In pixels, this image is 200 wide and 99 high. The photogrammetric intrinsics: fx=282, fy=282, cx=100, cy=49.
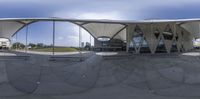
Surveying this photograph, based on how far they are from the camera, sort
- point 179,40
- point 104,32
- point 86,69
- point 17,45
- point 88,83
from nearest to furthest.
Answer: point 88,83
point 86,69
point 17,45
point 104,32
point 179,40

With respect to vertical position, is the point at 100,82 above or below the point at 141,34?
below

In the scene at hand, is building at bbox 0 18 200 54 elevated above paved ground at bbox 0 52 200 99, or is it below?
above

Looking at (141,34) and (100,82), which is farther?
(141,34)

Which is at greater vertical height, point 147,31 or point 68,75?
point 147,31

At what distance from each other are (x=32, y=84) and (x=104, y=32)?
25.7 meters

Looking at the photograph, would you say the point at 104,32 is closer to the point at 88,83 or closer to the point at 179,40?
the point at 179,40

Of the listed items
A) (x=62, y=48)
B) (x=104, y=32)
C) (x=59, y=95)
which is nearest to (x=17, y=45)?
(x=62, y=48)

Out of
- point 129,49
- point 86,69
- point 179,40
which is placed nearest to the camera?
point 86,69

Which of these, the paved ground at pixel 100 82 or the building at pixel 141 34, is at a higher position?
the building at pixel 141 34

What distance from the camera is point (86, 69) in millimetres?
13305

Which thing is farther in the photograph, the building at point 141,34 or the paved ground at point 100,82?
the building at point 141,34

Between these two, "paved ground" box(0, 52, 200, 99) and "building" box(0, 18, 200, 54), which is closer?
"paved ground" box(0, 52, 200, 99)

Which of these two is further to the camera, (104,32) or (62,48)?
(104,32)

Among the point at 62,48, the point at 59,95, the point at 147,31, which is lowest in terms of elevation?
the point at 59,95
